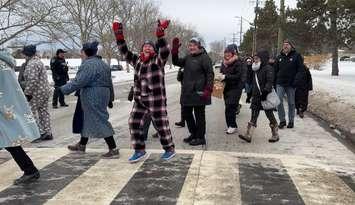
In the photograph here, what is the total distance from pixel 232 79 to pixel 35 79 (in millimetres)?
3429

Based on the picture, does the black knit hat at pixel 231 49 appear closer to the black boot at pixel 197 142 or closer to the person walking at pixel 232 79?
the person walking at pixel 232 79

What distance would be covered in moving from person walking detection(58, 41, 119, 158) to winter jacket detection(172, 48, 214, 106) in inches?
57.3

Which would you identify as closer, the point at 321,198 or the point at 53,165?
the point at 321,198

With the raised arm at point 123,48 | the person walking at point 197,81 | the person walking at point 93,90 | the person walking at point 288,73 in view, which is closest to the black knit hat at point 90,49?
the person walking at point 93,90

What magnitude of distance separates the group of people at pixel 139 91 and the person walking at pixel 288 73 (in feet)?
0.06

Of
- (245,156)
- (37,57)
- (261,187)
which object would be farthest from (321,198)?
(37,57)

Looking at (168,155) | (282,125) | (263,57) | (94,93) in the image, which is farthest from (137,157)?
(282,125)

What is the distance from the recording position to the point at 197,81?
8680mm

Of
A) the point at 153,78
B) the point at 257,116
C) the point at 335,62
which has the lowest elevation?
the point at 335,62

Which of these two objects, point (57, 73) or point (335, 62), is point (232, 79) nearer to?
point (57, 73)

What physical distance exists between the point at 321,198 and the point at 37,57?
5504mm

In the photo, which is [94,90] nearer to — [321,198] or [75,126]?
[75,126]

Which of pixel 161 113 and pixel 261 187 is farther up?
pixel 161 113

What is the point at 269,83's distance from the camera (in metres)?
9.26
